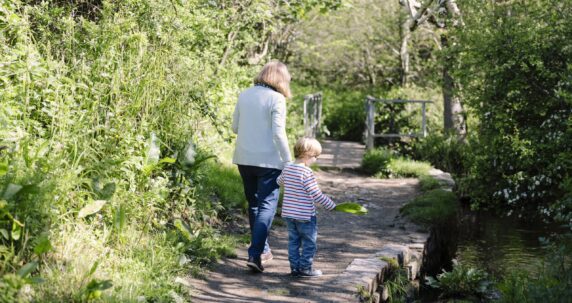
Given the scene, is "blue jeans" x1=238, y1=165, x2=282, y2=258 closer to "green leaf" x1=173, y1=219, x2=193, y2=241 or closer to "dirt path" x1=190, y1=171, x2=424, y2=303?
"dirt path" x1=190, y1=171, x2=424, y2=303

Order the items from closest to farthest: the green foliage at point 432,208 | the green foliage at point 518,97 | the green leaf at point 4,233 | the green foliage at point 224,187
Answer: the green leaf at point 4,233, the green foliage at point 224,187, the green foliage at point 518,97, the green foliage at point 432,208

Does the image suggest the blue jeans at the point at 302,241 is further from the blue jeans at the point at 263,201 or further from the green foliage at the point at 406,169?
the green foliage at the point at 406,169

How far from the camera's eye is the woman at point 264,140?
6.11 meters

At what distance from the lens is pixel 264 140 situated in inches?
242

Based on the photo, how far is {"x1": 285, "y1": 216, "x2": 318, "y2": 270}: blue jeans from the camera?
6086 millimetres

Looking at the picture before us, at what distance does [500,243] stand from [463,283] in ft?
8.74

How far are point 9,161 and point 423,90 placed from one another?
15.7m

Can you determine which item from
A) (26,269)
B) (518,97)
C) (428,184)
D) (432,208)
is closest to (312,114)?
(428,184)

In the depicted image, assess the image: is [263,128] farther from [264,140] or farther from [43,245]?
[43,245]

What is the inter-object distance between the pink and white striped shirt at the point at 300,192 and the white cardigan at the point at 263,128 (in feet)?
0.51

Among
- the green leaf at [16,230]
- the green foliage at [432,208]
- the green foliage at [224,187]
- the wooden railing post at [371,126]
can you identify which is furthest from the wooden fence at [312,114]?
the green leaf at [16,230]

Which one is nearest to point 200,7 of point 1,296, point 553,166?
point 553,166

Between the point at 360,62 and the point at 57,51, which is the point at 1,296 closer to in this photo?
the point at 57,51

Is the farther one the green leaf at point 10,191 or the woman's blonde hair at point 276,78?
the woman's blonde hair at point 276,78
